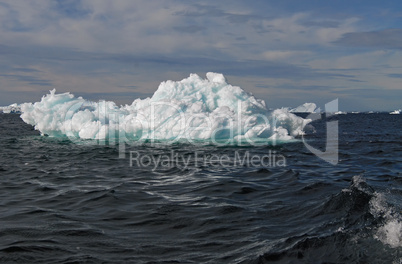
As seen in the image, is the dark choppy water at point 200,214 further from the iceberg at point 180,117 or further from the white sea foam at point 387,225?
the iceberg at point 180,117

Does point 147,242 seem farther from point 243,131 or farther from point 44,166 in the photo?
point 243,131

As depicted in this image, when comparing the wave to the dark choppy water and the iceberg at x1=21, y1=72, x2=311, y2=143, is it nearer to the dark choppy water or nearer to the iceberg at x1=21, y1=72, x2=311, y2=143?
the dark choppy water

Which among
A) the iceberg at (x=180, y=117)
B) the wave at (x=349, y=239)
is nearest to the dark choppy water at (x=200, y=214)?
the wave at (x=349, y=239)

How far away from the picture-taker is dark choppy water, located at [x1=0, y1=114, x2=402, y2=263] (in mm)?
4383

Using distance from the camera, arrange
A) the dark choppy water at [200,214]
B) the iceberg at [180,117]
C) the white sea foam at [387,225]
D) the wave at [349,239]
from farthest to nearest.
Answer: the iceberg at [180,117], the white sea foam at [387,225], the dark choppy water at [200,214], the wave at [349,239]

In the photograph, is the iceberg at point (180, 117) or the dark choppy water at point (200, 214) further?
the iceberg at point (180, 117)

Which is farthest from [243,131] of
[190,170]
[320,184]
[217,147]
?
[320,184]

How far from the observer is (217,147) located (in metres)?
14.8

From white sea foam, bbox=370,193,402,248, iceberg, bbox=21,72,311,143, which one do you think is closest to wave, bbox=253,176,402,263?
white sea foam, bbox=370,193,402,248

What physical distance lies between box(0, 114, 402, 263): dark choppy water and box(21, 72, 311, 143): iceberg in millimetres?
5454

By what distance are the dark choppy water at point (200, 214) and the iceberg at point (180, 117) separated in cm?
545

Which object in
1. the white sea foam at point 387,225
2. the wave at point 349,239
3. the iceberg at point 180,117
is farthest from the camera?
the iceberg at point 180,117

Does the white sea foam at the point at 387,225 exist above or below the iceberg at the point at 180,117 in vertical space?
below

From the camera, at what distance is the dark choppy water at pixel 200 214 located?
14.4 ft
